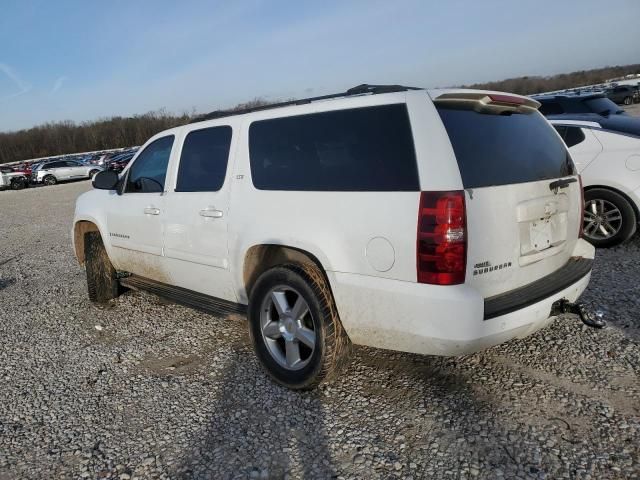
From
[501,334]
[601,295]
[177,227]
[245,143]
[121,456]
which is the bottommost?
[601,295]

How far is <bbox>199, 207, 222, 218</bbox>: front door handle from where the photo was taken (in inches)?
143

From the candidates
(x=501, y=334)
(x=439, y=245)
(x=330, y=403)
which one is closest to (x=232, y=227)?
(x=330, y=403)

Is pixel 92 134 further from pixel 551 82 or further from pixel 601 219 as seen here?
pixel 601 219

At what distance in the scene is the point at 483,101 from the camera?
2.87 m

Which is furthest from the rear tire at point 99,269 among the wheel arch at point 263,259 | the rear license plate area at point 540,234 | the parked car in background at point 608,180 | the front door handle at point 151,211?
the parked car in background at point 608,180

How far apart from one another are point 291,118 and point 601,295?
3441 millimetres

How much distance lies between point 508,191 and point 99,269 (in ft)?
14.2

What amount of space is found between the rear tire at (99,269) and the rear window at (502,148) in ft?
13.3

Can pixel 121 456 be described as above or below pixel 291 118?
below

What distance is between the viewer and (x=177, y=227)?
405 centimetres

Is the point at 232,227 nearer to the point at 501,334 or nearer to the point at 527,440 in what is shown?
the point at 501,334

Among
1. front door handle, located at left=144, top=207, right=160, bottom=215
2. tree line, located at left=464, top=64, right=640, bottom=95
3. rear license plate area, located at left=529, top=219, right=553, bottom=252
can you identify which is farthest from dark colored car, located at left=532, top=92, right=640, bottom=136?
tree line, located at left=464, top=64, right=640, bottom=95

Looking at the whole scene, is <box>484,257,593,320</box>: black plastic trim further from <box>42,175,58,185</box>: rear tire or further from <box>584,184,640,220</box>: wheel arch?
<box>42,175,58,185</box>: rear tire

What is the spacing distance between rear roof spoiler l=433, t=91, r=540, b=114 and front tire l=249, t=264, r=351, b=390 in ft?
4.17
